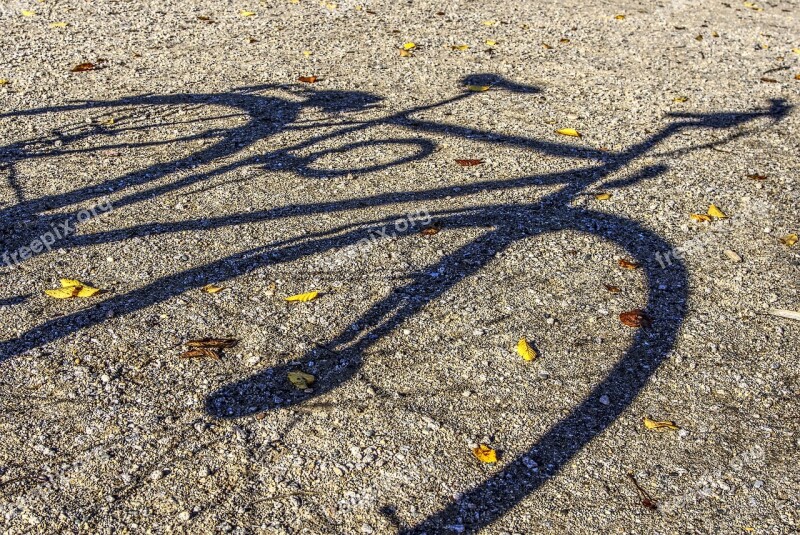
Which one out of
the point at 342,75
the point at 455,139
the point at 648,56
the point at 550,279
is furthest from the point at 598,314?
the point at 648,56

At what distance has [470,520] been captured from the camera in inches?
107

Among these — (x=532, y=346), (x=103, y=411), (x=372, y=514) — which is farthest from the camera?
(x=532, y=346)

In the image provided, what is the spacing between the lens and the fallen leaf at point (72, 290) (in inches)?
149

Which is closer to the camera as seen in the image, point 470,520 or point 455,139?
point 470,520

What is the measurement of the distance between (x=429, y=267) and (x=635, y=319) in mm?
1038

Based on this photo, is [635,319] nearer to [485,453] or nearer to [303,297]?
[485,453]

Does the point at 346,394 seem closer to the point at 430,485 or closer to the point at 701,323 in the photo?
the point at 430,485

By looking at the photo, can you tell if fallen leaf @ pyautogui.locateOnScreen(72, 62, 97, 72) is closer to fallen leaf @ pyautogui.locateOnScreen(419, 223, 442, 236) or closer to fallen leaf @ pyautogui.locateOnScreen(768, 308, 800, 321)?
fallen leaf @ pyautogui.locateOnScreen(419, 223, 442, 236)

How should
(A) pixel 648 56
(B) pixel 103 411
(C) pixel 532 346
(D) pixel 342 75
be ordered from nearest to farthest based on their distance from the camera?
(B) pixel 103 411, (C) pixel 532 346, (D) pixel 342 75, (A) pixel 648 56

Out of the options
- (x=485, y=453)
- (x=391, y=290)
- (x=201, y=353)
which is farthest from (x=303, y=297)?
(x=485, y=453)

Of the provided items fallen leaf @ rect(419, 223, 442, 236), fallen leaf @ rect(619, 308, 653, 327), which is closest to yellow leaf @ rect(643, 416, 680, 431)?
fallen leaf @ rect(619, 308, 653, 327)

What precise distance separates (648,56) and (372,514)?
615 centimetres

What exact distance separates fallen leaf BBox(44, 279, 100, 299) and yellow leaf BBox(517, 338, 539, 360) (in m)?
1.98

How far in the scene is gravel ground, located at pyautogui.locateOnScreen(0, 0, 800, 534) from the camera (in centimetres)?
284
